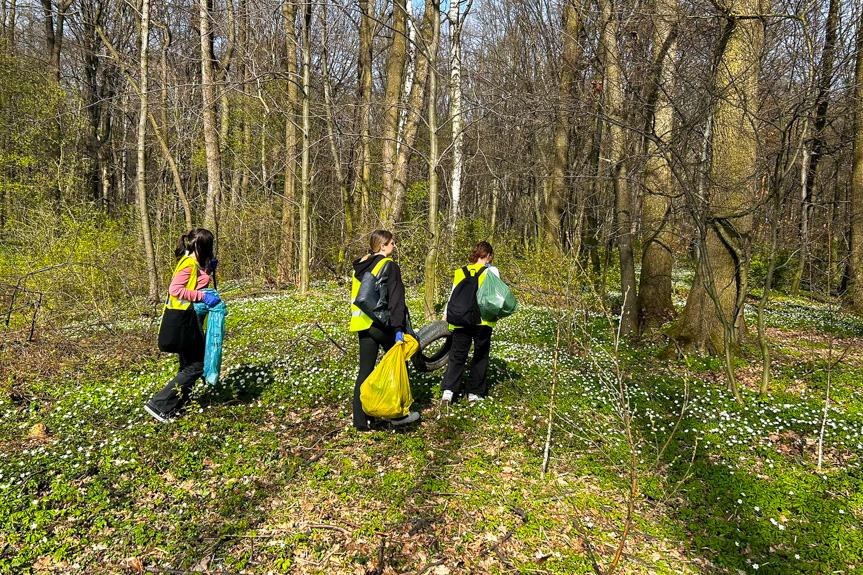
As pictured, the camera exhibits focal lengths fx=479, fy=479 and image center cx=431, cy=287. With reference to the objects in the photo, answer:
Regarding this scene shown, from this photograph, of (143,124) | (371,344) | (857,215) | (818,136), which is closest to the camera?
(371,344)

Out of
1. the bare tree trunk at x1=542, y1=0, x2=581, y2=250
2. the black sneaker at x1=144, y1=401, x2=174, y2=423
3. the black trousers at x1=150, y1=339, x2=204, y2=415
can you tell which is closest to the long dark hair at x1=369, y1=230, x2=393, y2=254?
the black trousers at x1=150, y1=339, x2=204, y2=415

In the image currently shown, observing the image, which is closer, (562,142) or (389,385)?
(389,385)

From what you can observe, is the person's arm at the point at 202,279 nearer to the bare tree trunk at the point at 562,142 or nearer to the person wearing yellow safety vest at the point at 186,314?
the person wearing yellow safety vest at the point at 186,314

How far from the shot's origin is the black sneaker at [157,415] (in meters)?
5.69

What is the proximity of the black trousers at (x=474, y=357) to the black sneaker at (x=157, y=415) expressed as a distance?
3.42 metres

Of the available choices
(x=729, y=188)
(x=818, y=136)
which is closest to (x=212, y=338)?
(x=729, y=188)

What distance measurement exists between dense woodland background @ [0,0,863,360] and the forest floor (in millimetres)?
1506

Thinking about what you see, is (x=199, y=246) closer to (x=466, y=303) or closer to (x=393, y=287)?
(x=393, y=287)

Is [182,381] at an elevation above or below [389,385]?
below

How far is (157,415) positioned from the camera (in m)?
5.70

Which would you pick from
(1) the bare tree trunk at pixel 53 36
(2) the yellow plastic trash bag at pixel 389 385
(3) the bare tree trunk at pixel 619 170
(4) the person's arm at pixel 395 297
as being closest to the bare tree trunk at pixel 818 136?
(3) the bare tree trunk at pixel 619 170

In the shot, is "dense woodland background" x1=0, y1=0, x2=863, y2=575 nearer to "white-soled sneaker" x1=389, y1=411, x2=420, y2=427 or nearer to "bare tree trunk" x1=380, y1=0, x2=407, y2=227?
"bare tree trunk" x1=380, y1=0, x2=407, y2=227

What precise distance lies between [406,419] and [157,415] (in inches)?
117

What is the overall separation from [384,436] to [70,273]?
9.30m
